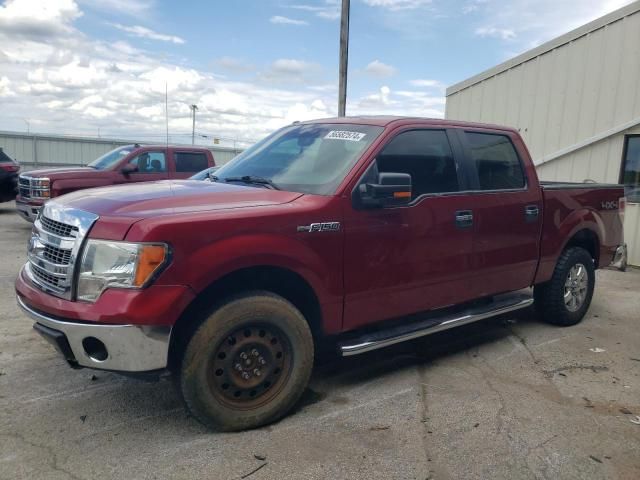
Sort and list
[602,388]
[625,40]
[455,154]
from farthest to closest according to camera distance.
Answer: [625,40] → [455,154] → [602,388]

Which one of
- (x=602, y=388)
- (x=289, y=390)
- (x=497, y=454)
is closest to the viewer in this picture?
(x=497, y=454)

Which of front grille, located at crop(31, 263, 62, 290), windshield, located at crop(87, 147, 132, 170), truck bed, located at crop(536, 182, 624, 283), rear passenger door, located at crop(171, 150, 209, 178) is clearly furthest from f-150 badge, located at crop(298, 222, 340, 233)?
rear passenger door, located at crop(171, 150, 209, 178)

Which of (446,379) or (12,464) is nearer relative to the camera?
(12,464)

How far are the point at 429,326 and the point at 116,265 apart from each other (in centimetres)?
232

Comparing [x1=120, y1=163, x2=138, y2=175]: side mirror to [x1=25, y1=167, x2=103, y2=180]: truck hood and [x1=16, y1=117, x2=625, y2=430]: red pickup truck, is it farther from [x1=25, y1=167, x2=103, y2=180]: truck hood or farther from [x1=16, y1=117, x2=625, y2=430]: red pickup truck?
[x1=16, y1=117, x2=625, y2=430]: red pickup truck

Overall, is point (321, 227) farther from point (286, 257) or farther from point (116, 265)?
point (116, 265)

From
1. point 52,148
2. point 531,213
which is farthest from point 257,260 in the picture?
point 52,148

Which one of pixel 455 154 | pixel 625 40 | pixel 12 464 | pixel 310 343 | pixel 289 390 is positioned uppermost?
pixel 625 40

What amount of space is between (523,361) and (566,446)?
1457 mm

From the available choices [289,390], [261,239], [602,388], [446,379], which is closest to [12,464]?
[289,390]

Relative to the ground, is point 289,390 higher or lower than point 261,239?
lower

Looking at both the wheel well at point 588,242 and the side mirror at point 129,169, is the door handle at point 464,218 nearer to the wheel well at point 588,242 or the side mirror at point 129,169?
the wheel well at point 588,242

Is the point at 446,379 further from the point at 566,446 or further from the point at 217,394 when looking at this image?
the point at 217,394

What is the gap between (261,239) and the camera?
3129 millimetres
